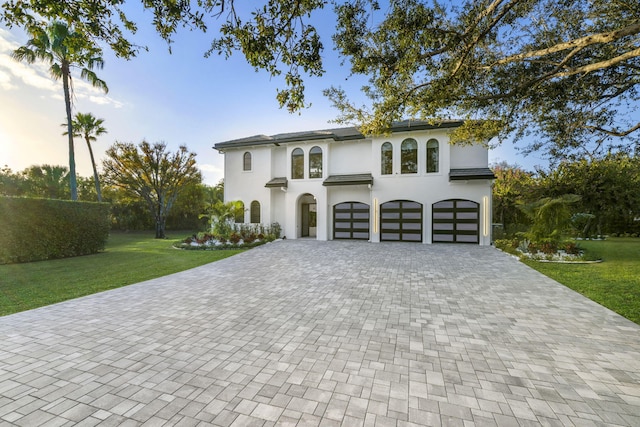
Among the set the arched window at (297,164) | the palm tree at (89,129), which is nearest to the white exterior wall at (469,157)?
the arched window at (297,164)

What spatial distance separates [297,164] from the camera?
18766 millimetres

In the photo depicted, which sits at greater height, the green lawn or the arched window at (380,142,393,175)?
the arched window at (380,142,393,175)

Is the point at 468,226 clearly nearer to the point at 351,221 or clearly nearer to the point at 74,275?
the point at 351,221

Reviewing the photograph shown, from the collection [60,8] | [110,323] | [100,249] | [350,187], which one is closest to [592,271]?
[350,187]

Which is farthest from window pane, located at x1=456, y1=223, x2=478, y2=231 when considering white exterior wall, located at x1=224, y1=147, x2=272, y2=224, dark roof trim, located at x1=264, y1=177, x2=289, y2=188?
white exterior wall, located at x1=224, y1=147, x2=272, y2=224

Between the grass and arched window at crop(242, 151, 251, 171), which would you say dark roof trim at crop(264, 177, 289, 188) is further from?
the grass

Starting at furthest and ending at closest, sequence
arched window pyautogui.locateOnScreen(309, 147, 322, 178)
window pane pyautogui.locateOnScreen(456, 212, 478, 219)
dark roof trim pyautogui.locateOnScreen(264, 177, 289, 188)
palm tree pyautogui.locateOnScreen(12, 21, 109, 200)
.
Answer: arched window pyautogui.locateOnScreen(309, 147, 322, 178)
dark roof trim pyautogui.locateOnScreen(264, 177, 289, 188)
window pane pyautogui.locateOnScreen(456, 212, 478, 219)
palm tree pyautogui.locateOnScreen(12, 21, 109, 200)

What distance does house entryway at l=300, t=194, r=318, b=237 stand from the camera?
20155mm

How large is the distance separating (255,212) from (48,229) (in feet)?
35.3

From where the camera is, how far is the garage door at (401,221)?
1633 centimetres

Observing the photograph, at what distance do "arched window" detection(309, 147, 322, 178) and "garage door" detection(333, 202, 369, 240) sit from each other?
8.74 feet

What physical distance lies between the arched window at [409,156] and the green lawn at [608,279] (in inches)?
321

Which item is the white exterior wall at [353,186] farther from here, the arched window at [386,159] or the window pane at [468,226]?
the window pane at [468,226]

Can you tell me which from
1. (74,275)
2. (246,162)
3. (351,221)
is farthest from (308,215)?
(74,275)
